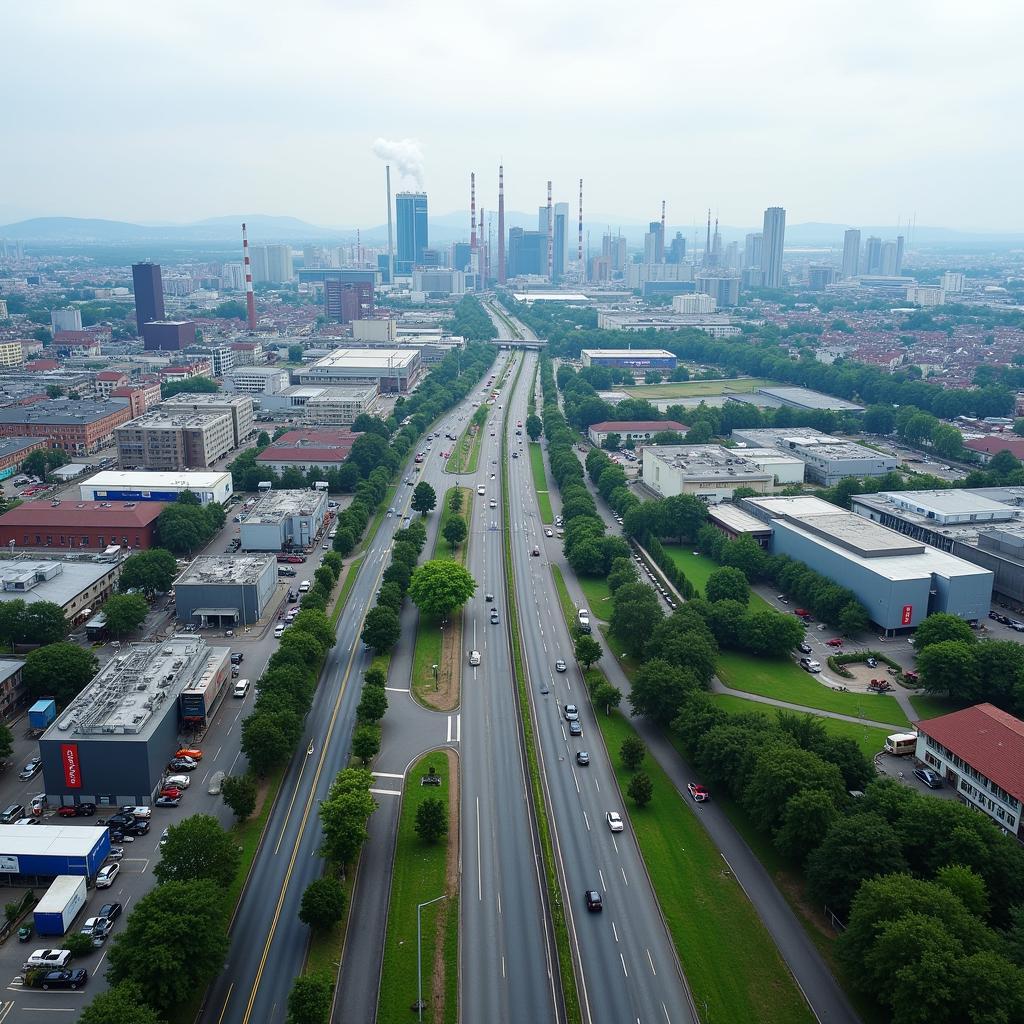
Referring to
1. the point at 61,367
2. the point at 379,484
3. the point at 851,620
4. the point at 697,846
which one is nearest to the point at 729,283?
the point at 61,367

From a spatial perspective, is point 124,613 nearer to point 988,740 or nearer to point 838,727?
point 838,727

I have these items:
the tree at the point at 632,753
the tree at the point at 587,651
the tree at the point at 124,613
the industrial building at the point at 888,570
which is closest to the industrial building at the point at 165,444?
the tree at the point at 124,613

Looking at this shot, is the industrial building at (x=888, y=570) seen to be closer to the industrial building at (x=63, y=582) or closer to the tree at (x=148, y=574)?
the tree at (x=148, y=574)

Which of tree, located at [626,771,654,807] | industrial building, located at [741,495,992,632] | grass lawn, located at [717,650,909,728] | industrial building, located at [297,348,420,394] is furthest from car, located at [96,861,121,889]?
industrial building, located at [297,348,420,394]

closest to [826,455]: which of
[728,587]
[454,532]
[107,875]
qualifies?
[728,587]

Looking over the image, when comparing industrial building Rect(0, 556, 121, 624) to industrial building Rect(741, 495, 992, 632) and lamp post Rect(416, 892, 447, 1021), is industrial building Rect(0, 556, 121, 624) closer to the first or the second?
lamp post Rect(416, 892, 447, 1021)

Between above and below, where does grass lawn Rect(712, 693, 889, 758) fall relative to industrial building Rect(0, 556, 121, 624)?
below

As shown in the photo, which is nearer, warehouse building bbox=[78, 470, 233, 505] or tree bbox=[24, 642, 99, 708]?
tree bbox=[24, 642, 99, 708]
